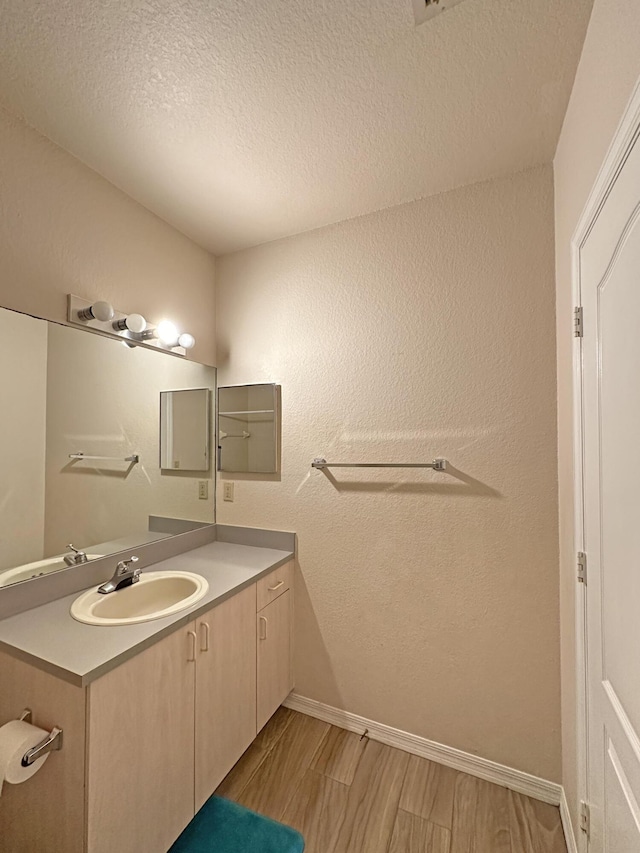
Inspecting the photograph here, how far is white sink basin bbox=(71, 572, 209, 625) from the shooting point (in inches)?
50.9

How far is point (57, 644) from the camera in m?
1.06

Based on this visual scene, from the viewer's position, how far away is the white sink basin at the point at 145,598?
1293mm

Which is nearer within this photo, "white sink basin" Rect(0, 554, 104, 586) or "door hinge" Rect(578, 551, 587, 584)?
"door hinge" Rect(578, 551, 587, 584)

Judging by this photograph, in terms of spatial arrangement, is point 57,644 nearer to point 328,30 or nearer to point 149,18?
point 149,18

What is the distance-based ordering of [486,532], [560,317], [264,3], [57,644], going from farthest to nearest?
[486,532] → [560,317] → [57,644] → [264,3]

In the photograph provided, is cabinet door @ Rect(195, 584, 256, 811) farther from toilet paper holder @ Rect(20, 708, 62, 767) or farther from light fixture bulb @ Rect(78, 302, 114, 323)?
light fixture bulb @ Rect(78, 302, 114, 323)

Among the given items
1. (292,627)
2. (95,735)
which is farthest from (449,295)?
(95,735)

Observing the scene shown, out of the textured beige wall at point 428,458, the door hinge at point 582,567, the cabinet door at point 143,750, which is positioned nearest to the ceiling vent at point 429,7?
the textured beige wall at point 428,458

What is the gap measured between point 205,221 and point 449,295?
1280mm

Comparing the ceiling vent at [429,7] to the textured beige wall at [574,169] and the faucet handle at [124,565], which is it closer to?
the textured beige wall at [574,169]

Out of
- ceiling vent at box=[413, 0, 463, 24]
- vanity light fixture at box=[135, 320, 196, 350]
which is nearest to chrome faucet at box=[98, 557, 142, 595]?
vanity light fixture at box=[135, 320, 196, 350]

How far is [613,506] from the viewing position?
0.87 m

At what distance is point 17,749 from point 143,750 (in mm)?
319

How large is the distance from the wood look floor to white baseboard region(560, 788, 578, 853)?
0.02m
